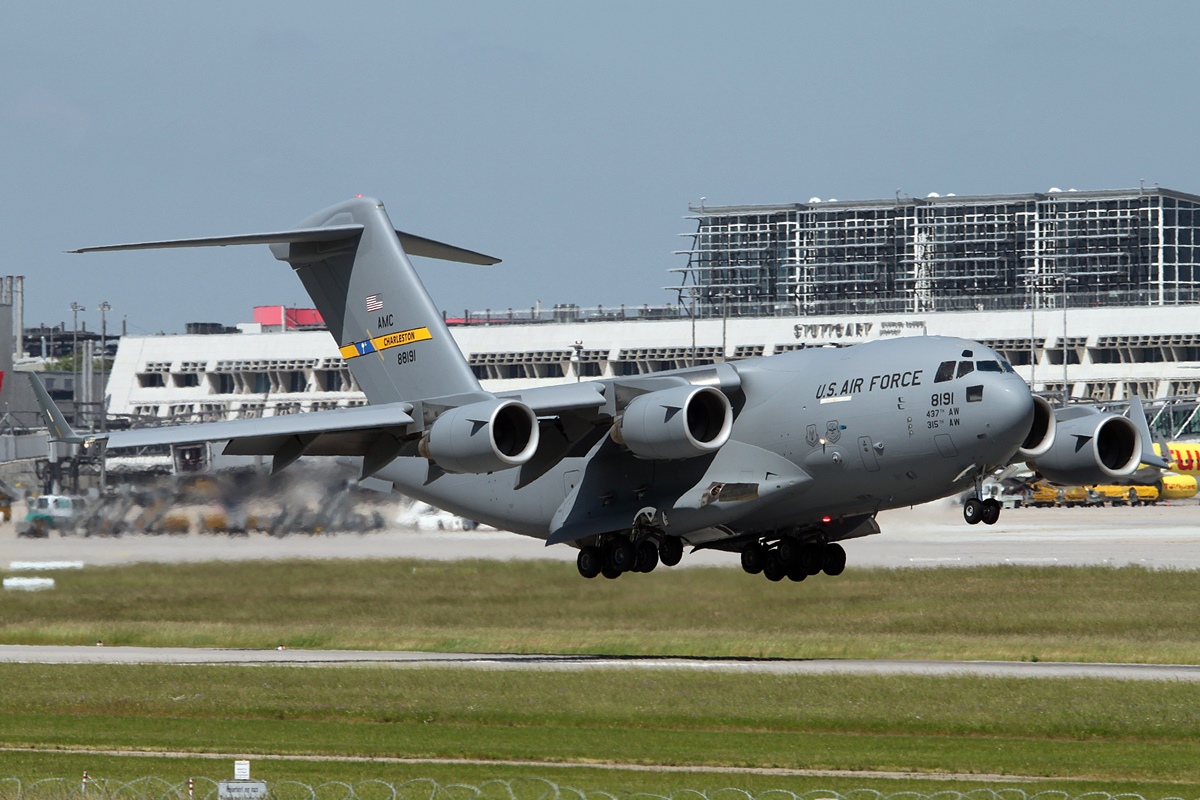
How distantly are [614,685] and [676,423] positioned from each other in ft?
21.5

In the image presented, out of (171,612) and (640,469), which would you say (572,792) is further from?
(171,612)

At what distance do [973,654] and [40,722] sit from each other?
1802 cm

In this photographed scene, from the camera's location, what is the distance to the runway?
99.3 ft

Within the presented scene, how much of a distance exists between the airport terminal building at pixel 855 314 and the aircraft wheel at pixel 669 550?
52.2 metres

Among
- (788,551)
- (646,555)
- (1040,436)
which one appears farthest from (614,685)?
(1040,436)

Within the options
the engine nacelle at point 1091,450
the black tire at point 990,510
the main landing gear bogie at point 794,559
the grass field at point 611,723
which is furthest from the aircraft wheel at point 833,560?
the black tire at point 990,510

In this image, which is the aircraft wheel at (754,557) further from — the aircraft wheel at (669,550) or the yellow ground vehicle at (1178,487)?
the yellow ground vehicle at (1178,487)

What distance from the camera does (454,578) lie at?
3631cm

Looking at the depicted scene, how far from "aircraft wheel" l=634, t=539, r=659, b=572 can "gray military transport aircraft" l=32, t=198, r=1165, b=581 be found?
0.11 feet

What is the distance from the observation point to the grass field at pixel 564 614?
112 feet

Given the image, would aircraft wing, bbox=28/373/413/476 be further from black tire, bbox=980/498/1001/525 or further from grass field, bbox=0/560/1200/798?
black tire, bbox=980/498/1001/525

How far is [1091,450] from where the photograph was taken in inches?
991

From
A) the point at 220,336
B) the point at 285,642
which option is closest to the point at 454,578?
the point at 285,642

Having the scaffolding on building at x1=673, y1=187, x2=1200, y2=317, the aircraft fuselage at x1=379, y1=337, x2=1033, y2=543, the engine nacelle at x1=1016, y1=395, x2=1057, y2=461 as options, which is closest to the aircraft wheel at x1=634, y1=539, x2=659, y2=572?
the aircraft fuselage at x1=379, y1=337, x2=1033, y2=543
